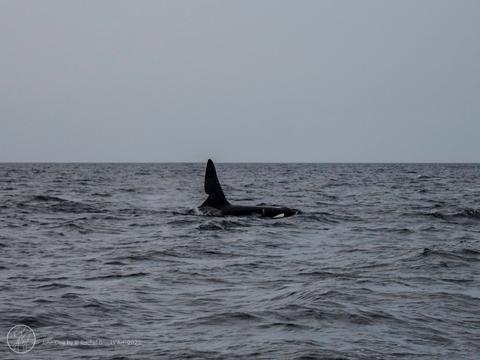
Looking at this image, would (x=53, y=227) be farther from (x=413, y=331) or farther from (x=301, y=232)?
(x=413, y=331)

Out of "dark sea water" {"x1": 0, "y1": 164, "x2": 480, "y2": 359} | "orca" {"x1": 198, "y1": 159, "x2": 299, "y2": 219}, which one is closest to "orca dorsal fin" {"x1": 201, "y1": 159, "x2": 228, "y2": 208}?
"orca" {"x1": 198, "y1": 159, "x2": 299, "y2": 219}

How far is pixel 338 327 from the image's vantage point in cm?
774

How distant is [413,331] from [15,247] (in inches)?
384

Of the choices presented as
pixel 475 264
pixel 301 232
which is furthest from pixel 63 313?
pixel 301 232

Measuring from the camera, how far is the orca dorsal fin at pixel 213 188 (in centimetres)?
2088

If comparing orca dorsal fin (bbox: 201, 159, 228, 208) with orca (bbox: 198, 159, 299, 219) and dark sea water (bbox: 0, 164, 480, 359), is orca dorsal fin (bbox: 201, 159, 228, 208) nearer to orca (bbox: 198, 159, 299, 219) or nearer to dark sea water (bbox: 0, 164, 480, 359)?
orca (bbox: 198, 159, 299, 219)

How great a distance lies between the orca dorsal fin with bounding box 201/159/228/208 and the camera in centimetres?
2088

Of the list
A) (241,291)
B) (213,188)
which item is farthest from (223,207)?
(241,291)

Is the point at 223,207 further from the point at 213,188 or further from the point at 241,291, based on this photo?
the point at 241,291

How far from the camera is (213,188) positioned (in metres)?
20.9

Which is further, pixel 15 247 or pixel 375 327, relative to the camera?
pixel 15 247

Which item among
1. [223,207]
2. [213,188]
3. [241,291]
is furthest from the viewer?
[223,207]

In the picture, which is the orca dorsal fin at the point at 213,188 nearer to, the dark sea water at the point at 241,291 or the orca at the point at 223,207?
the orca at the point at 223,207

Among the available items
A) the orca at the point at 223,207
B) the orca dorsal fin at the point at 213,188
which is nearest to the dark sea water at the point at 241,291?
the orca at the point at 223,207
